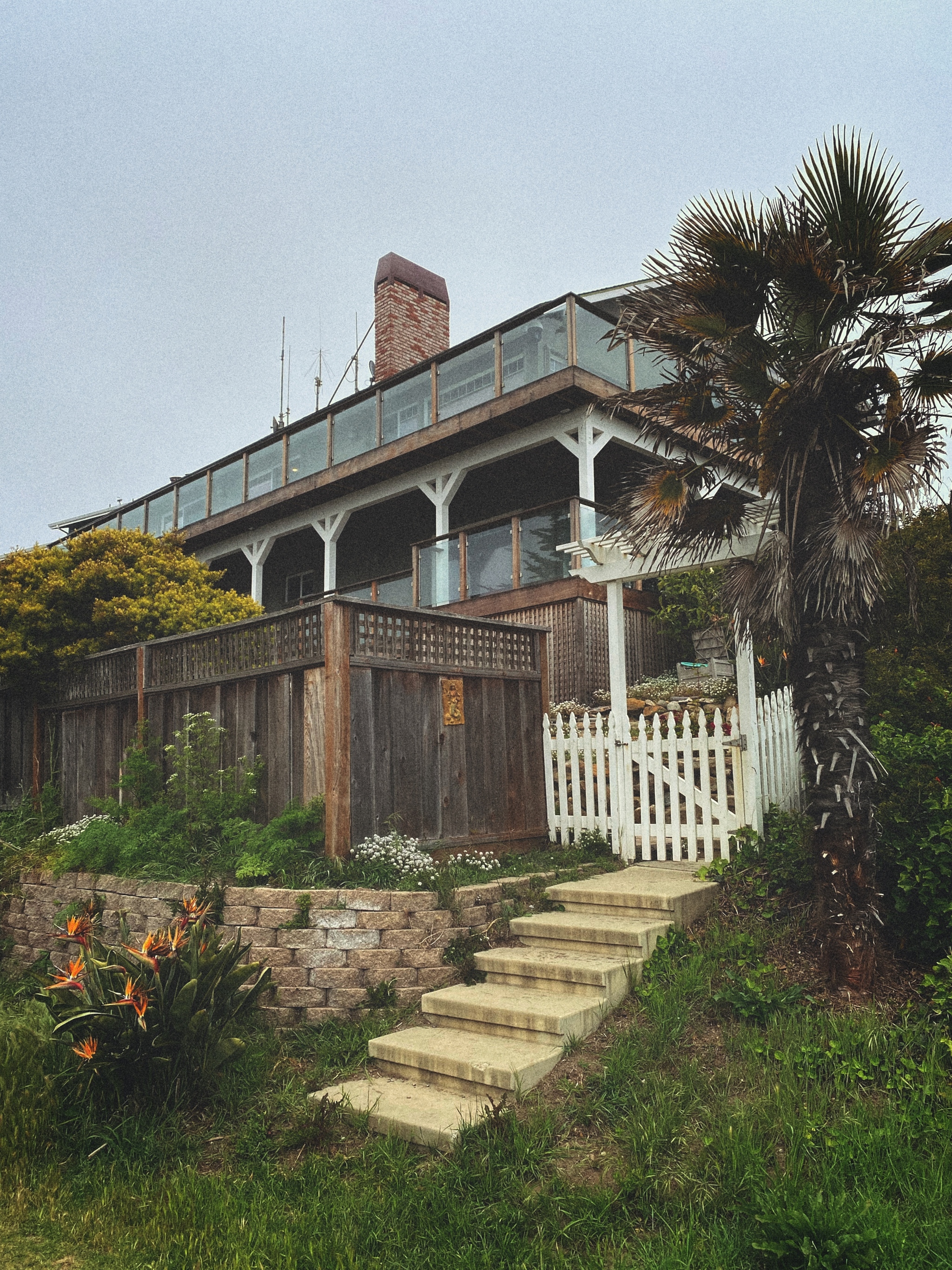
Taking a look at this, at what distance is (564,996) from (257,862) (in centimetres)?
234

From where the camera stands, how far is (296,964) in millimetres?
5723

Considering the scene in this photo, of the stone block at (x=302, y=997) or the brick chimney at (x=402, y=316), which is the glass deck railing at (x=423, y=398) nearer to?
the brick chimney at (x=402, y=316)

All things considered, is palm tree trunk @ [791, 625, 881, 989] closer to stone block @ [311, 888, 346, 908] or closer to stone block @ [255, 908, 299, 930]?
stone block @ [311, 888, 346, 908]

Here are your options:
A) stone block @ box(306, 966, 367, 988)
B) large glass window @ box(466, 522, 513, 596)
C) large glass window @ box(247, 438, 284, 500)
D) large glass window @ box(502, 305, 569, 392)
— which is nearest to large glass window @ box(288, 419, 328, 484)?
large glass window @ box(247, 438, 284, 500)

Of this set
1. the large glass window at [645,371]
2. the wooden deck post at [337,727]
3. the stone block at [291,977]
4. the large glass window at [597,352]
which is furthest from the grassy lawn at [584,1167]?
the large glass window at [645,371]

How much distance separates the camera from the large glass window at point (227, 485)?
722 inches

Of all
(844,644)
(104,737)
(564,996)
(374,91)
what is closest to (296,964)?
(564,996)

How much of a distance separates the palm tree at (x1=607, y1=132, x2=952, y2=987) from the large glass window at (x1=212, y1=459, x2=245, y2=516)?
45.6 ft

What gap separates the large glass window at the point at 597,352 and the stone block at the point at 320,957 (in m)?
8.60

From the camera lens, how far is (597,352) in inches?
481

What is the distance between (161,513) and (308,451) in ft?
17.9

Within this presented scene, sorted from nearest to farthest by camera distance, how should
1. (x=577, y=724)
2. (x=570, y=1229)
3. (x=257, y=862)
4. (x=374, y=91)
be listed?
1. (x=570, y=1229)
2. (x=257, y=862)
3. (x=577, y=724)
4. (x=374, y=91)

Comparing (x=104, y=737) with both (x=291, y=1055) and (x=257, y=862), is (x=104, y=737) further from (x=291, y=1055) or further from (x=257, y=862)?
(x=291, y=1055)

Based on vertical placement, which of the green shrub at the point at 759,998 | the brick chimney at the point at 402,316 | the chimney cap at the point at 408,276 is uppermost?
the chimney cap at the point at 408,276
